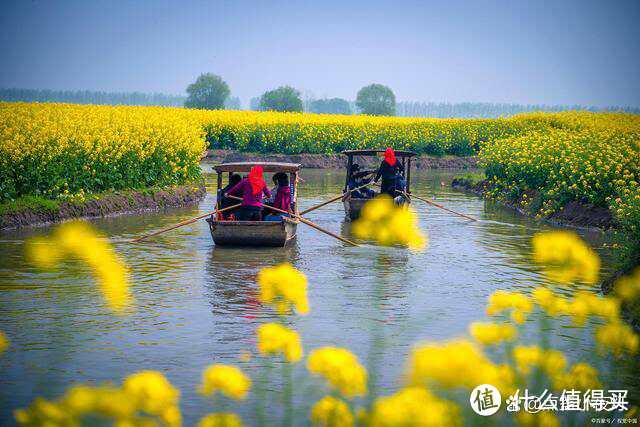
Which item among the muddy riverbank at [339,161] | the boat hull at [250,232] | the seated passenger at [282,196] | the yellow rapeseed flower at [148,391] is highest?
the yellow rapeseed flower at [148,391]

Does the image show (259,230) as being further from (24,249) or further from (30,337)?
(30,337)

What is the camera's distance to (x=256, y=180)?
1877 cm

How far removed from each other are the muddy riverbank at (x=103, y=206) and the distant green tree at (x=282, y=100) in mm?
132081

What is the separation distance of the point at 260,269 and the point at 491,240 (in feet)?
22.9

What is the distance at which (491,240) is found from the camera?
860 inches

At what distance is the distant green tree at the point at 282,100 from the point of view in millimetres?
163350

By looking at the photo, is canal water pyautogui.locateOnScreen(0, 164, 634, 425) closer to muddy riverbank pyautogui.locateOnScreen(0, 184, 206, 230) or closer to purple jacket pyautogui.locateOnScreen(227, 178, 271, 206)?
muddy riverbank pyautogui.locateOnScreen(0, 184, 206, 230)

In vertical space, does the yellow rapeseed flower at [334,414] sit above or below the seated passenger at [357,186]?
above

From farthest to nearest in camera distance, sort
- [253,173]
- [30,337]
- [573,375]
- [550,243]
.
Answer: [253,173], [30,337], [550,243], [573,375]

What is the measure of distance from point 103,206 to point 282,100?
14276cm

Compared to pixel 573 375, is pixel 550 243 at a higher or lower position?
higher

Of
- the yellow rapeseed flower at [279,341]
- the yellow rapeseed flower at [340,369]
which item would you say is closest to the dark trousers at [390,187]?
the yellow rapeseed flower at [279,341]

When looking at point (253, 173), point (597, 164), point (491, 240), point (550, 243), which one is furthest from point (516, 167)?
point (550, 243)

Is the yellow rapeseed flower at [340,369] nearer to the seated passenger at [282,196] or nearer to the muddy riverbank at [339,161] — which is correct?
the seated passenger at [282,196]
